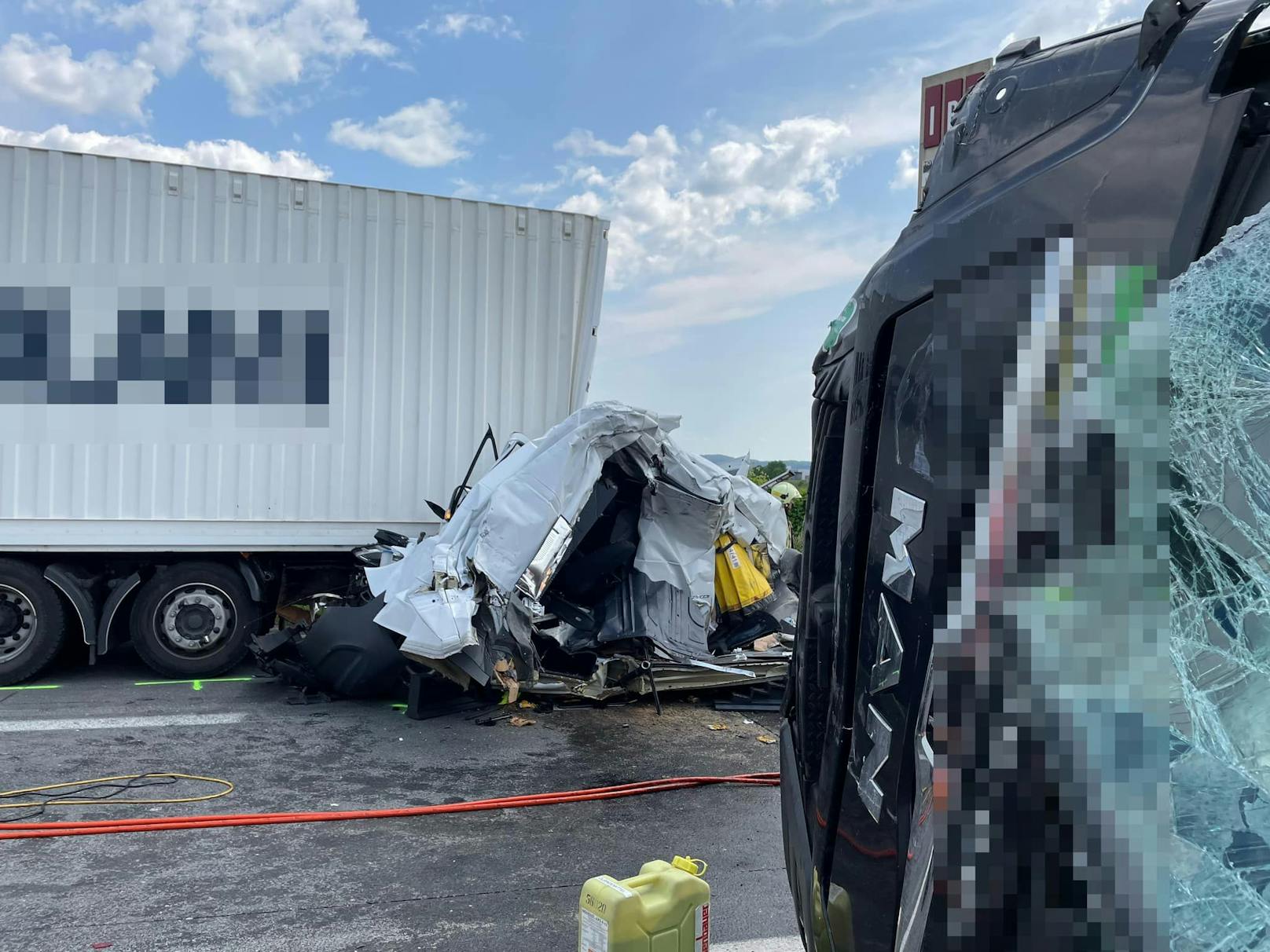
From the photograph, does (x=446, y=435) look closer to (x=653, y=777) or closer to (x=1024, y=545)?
(x=653, y=777)

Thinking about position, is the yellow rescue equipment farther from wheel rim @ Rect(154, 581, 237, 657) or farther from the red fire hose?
wheel rim @ Rect(154, 581, 237, 657)

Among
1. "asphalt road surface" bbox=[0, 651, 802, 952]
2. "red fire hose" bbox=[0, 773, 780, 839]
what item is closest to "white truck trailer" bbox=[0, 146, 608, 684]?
"asphalt road surface" bbox=[0, 651, 802, 952]

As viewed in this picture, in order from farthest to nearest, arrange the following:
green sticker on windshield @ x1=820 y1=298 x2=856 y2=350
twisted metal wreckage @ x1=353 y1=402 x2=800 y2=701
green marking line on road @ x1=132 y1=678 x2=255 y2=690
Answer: green marking line on road @ x1=132 y1=678 x2=255 y2=690, twisted metal wreckage @ x1=353 y1=402 x2=800 y2=701, green sticker on windshield @ x1=820 y1=298 x2=856 y2=350

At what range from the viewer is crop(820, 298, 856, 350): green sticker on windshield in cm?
194

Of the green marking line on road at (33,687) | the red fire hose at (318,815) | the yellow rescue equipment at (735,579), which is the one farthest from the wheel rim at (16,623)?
the yellow rescue equipment at (735,579)

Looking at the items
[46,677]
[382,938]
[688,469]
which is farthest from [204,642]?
[382,938]

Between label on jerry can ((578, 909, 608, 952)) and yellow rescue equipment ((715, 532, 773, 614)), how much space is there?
5.02 m

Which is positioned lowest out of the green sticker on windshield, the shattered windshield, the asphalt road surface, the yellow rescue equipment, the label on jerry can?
the asphalt road surface

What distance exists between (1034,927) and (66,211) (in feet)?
27.5

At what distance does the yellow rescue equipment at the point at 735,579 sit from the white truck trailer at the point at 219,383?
7.93 ft

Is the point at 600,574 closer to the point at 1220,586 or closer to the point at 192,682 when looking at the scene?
the point at 192,682

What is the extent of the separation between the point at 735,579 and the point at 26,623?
5.61 meters

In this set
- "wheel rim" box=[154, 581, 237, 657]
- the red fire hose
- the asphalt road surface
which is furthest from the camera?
"wheel rim" box=[154, 581, 237, 657]

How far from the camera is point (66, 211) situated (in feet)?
24.4
